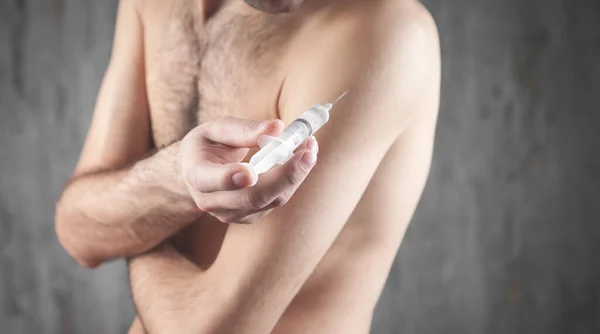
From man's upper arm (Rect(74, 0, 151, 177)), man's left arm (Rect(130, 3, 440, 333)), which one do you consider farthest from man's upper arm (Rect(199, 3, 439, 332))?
man's upper arm (Rect(74, 0, 151, 177))

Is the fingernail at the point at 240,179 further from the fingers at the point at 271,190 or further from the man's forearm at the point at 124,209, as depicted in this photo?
the man's forearm at the point at 124,209

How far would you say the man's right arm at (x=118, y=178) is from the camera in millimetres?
809

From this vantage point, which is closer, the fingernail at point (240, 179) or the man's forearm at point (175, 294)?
the fingernail at point (240, 179)

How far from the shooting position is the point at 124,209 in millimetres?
823

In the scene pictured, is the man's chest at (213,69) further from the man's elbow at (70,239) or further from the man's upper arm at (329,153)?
A: the man's elbow at (70,239)

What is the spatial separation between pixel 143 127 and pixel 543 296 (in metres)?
0.63

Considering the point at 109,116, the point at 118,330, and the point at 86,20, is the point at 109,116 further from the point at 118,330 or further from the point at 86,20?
the point at 118,330

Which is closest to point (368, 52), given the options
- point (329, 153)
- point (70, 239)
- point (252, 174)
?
point (329, 153)

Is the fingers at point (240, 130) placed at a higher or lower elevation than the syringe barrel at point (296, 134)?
higher

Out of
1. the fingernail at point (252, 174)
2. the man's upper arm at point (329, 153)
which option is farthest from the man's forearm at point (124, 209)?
the fingernail at point (252, 174)

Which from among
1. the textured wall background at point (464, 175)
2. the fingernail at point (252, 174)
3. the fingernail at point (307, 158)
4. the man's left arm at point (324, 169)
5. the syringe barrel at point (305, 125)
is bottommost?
the textured wall background at point (464, 175)

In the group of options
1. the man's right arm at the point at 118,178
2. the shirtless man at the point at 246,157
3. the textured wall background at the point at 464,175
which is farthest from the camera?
the textured wall background at the point at 464,175

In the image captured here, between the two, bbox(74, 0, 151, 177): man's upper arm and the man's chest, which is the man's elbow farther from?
the man's chest

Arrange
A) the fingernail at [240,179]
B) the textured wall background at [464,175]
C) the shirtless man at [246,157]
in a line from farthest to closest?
the textured wall background at [464,175] < the shirtless man at [246,157] < the fingernail at [240,179]
